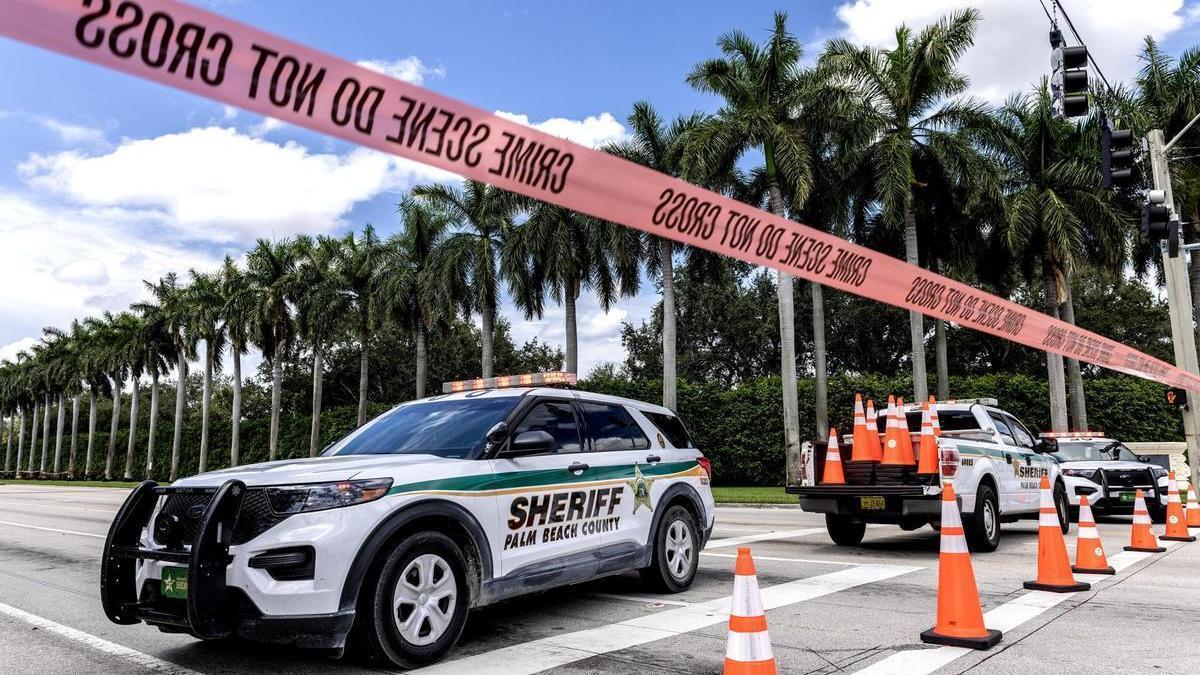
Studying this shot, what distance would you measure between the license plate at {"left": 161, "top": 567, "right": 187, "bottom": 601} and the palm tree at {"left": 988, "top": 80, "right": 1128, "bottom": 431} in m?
28.6

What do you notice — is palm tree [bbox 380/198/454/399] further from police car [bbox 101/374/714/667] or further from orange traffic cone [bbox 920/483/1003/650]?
orange traffic cone [bbox 920/483/1003/650]

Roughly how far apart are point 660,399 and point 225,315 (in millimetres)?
30715

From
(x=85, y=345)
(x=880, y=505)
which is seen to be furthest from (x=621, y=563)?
(x=85, y=345)

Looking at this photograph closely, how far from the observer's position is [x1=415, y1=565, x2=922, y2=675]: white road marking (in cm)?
523

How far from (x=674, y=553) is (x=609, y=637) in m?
1.79

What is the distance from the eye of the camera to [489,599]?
18.4 ft

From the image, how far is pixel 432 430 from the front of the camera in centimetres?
637

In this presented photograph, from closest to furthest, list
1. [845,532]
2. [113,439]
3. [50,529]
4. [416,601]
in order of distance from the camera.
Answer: [416,601] → [845,532] → [50,529] → [113,439]

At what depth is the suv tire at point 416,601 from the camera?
4934 mm

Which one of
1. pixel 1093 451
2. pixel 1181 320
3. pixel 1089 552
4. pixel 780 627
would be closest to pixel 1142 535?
pixel 1089 552

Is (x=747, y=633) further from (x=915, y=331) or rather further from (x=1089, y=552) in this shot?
(x=915, y=331)

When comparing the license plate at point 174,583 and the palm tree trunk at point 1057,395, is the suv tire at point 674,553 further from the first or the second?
the palm tree trunk at point 1057,395

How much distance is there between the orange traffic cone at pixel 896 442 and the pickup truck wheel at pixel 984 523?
1022 millimetres

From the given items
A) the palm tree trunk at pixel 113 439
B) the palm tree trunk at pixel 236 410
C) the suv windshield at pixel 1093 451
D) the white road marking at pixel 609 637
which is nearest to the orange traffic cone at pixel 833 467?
the white road marking at pixel 609 637
